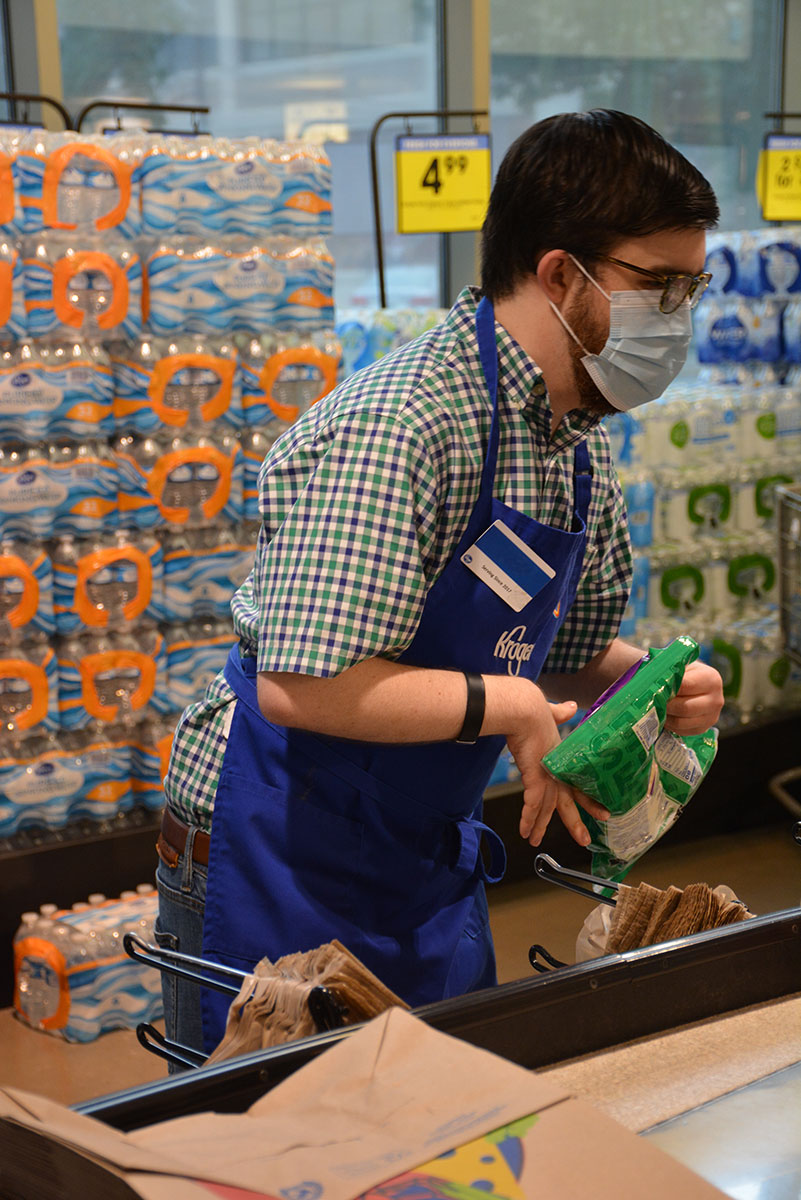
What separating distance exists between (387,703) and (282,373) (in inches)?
92.7

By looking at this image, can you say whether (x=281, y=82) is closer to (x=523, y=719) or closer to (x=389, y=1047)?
(x=523, y=719)

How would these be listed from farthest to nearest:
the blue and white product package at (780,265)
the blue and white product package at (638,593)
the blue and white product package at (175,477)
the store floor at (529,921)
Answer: the blue and white product package at (780,265)
the blue and white product package at (638,593)
the blue and white product package at (175,477)
the store floor at (529,921)

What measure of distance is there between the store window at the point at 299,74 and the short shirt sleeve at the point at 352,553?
11.6ft

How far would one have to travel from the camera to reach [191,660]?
145 inches

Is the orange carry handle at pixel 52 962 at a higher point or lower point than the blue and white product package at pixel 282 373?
lower

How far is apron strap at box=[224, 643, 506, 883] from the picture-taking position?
5.12 feet

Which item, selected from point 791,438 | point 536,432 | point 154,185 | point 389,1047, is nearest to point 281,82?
point 154,185

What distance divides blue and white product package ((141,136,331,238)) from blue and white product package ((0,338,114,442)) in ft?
1.26

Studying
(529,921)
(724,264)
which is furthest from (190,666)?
(724,264)

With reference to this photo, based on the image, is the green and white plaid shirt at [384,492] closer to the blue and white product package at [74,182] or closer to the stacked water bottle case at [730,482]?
the blue and white product package at [74,182]

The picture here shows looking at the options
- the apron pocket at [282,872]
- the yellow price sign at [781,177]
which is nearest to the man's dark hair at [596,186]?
the apron pocket at [282,872]

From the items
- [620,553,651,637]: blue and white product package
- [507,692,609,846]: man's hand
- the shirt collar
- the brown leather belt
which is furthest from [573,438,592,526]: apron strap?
[620,553,651,637]: blue and white product package

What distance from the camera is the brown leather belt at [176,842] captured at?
5.52 feet

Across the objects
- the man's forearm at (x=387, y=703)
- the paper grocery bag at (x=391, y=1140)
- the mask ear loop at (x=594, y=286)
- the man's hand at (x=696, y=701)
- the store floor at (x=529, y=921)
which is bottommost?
the store floor at (x=529, y=921)
